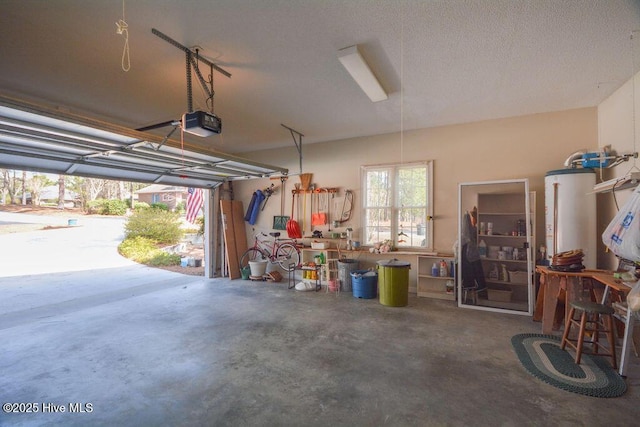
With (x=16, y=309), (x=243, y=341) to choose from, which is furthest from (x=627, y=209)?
(x=16, y=309)

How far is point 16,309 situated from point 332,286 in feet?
17.7

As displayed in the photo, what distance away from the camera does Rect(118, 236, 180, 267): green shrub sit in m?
8.97

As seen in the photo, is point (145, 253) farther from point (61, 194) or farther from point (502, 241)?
point (61, 194)

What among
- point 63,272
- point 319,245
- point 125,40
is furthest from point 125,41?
point 63,272

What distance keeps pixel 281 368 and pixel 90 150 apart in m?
3.72

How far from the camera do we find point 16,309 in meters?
4.55

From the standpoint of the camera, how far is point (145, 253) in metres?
9.70

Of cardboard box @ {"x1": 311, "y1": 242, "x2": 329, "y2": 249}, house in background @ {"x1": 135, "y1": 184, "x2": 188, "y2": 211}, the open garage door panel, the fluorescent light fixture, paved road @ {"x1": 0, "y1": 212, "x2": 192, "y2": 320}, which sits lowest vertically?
paved road @ {"x1": 0, "y1": 212, "x2": 192, "y2": 320}

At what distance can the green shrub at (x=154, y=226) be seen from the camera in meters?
10.5

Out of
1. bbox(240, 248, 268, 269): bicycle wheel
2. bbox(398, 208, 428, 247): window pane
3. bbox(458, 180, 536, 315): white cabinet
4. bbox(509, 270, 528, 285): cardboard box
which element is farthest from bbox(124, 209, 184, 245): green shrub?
bbox(509, 270, 528, 285): cardboard box

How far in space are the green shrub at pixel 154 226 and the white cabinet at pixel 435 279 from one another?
31.9 ft

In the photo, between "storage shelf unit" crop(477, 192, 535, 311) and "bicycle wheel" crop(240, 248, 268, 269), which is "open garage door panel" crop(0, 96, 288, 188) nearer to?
"bicycle wheel" crop(240, 248, 268, 269)

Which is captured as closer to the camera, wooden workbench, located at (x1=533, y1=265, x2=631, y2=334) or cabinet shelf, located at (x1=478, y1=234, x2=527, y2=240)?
wooden workbench, located at (x1=533, y1=265, x2=631, y2=334)

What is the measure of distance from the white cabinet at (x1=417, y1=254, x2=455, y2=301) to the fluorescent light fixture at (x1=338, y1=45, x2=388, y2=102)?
118 inches
